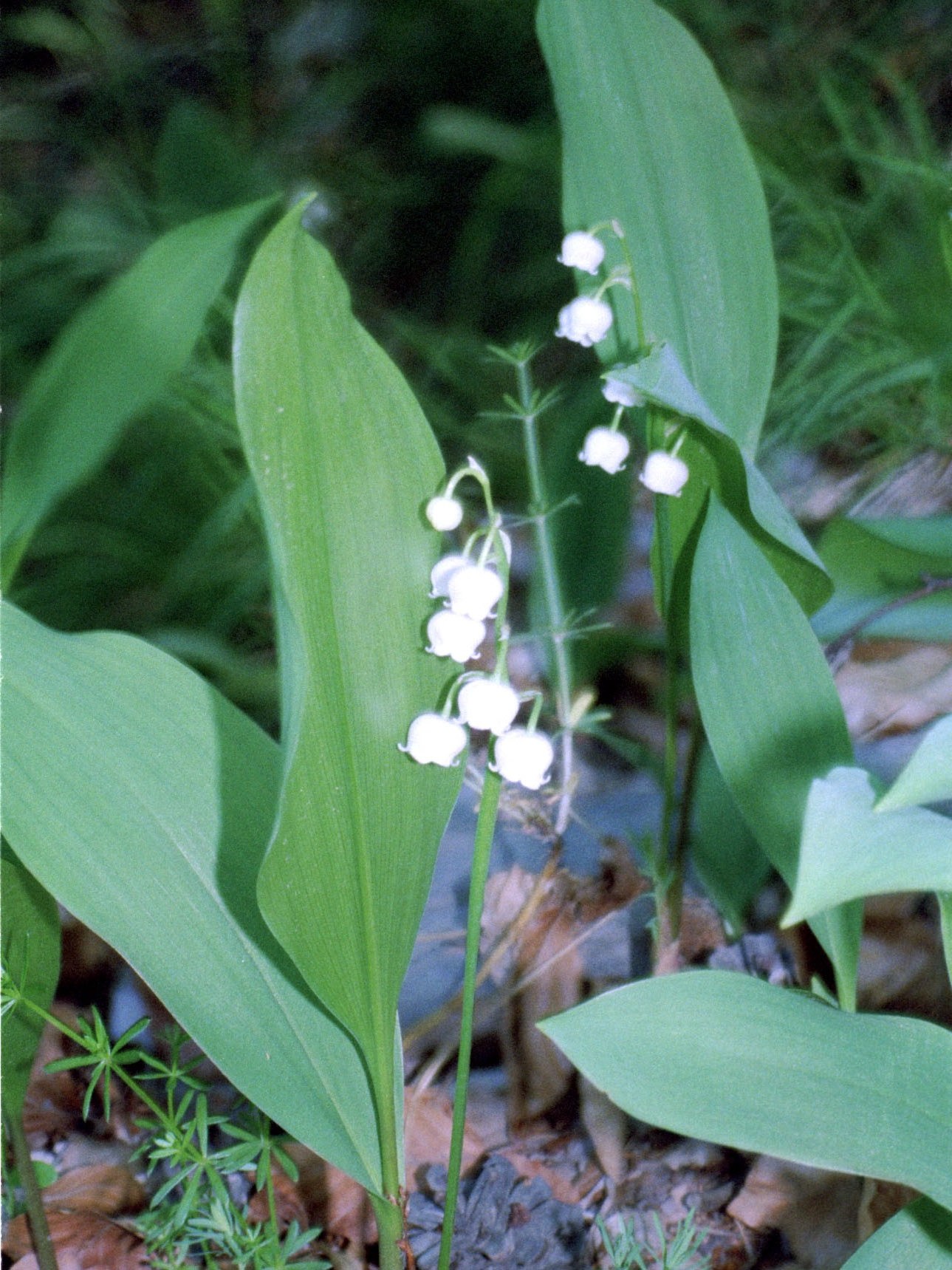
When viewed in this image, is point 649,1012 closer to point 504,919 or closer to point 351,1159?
point 351,1159

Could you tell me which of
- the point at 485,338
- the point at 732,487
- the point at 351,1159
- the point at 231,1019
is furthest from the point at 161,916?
the point at 485,338

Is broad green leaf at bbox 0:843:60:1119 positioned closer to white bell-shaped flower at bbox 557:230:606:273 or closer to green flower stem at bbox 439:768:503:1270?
green flower stem at bbox 439:768:503:1270

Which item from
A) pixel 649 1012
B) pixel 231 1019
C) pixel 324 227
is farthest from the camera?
pixel 324 227

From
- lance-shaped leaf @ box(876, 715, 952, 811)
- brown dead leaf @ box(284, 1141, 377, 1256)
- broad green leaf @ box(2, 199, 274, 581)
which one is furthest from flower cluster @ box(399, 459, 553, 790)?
broad green leaf @ box(2, 199, 274, 581)

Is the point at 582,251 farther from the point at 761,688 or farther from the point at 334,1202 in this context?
the point at 334,1202

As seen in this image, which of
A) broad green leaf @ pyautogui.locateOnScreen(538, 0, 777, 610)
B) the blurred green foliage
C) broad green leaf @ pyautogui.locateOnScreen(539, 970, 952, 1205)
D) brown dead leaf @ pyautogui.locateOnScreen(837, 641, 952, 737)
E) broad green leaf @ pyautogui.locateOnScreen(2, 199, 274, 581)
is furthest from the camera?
the blurred green foliage

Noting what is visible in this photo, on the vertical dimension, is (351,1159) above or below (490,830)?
below
